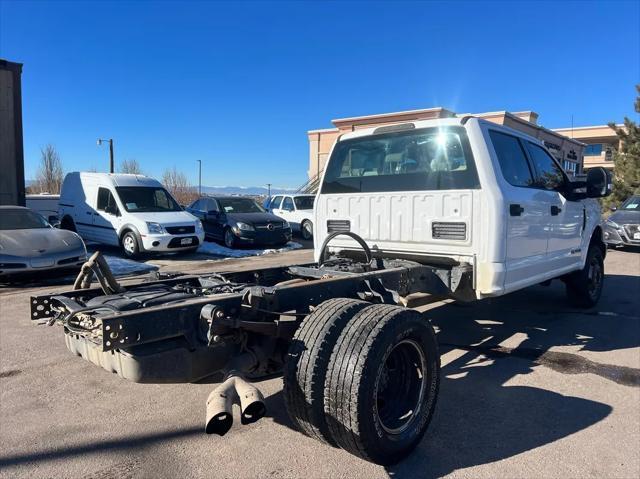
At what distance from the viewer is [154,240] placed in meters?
11.9

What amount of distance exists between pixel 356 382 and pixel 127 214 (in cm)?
1101

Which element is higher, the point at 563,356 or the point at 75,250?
the point at 75,250

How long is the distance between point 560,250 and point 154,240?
9.11 m

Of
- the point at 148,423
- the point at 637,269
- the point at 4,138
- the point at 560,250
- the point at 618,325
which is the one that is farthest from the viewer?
the point at 4,138

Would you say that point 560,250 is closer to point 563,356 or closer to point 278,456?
point 563,356

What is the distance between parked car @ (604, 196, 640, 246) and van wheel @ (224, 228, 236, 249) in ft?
34.4

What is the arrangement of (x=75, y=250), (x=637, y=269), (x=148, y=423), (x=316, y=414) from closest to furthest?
(x=316, y=414), (x=148, y=423), (x=75, y=250), (x=637, y=269)

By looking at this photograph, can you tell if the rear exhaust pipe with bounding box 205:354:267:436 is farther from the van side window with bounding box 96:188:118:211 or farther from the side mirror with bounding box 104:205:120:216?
the van side window with bounding box 96:188:118:211

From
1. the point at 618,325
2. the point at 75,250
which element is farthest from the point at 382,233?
the point at 75,250

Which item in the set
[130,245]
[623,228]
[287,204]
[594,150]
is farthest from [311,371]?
[594,150]

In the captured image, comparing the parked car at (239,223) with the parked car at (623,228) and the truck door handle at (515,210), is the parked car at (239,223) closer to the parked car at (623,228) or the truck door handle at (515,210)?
the parked car at (623,228)

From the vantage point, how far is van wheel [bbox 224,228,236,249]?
48.4ft

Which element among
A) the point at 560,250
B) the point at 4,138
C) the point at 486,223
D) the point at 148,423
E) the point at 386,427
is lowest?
the point at 148,423

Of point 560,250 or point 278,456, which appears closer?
point 278,456
